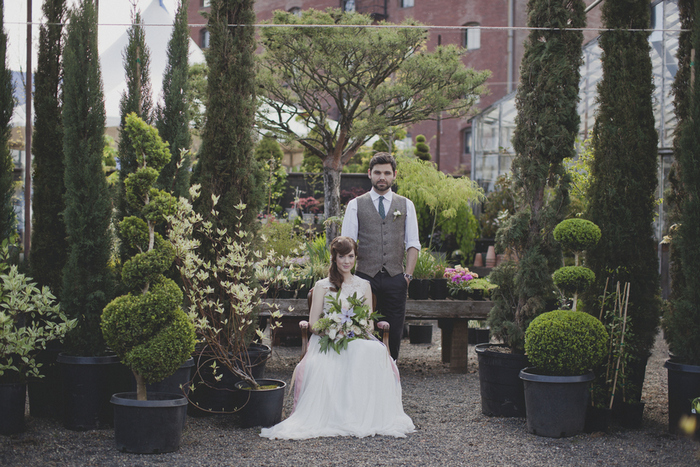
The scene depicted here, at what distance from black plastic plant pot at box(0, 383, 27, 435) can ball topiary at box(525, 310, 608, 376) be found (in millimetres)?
3131

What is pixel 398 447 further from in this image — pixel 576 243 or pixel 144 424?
pixel 576 243

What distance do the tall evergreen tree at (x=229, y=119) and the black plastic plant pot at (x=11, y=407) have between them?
1641mm

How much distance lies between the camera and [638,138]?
434 centimetres

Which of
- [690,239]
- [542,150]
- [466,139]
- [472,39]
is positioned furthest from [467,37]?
[690,239]

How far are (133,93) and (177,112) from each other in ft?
1.04

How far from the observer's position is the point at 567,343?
3.80 m

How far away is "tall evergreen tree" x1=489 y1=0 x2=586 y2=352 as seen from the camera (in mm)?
4500

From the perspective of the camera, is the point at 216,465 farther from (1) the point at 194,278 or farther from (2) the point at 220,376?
(1) the point at 194,278

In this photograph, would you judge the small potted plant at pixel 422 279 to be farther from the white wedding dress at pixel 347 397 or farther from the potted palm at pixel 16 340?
the potted palm at pixel 16 340

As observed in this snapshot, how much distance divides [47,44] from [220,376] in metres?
2.63

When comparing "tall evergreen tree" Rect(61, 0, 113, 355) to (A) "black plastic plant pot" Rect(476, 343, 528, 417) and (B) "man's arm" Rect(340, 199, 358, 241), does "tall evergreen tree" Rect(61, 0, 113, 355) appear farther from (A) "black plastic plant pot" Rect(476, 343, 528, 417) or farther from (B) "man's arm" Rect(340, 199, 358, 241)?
(A) "black plastic plant pot" Rect(476, 343, 528, 417)

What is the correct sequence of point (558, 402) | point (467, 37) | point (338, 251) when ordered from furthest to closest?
1. point (467, 37)
2. point (338, 251)
3. point (558, 402)

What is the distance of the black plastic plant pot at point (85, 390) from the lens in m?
3.75

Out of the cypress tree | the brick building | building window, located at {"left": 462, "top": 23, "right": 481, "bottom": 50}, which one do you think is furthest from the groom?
building window, located at {"left": 462, "top": 23, "right": 481, "bottom": 50}
